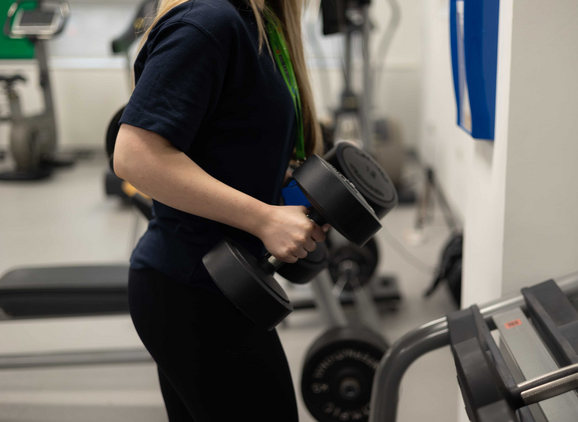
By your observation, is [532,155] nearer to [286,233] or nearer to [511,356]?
[511,356]

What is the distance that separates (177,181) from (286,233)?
163 mm

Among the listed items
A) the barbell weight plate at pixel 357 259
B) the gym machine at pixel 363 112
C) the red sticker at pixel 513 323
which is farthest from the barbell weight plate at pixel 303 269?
the gym machine at pixel 363 112

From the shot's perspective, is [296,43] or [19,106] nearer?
[296,43]

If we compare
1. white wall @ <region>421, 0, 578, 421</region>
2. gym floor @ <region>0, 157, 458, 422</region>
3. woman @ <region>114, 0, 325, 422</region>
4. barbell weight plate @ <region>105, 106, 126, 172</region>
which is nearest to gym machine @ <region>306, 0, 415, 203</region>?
gym floor @ <region>0, 157, 458, 422</region>

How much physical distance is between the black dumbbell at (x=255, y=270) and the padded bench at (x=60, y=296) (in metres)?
1.13

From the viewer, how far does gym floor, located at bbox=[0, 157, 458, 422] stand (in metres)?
1.84

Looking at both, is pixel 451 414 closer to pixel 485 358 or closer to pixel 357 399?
pixel 357 399

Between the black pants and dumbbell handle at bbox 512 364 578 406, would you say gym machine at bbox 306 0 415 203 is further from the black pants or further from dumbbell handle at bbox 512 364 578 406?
dumbbell handle at bbox 512 364 578 406

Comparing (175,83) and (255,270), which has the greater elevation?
(175,83)

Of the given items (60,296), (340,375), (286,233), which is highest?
(286,233)

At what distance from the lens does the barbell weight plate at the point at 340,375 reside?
5.07 ft

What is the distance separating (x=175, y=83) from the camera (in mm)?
691

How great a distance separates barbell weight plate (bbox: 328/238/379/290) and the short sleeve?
5.82 ft

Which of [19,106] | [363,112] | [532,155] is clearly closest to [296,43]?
[532,155]
